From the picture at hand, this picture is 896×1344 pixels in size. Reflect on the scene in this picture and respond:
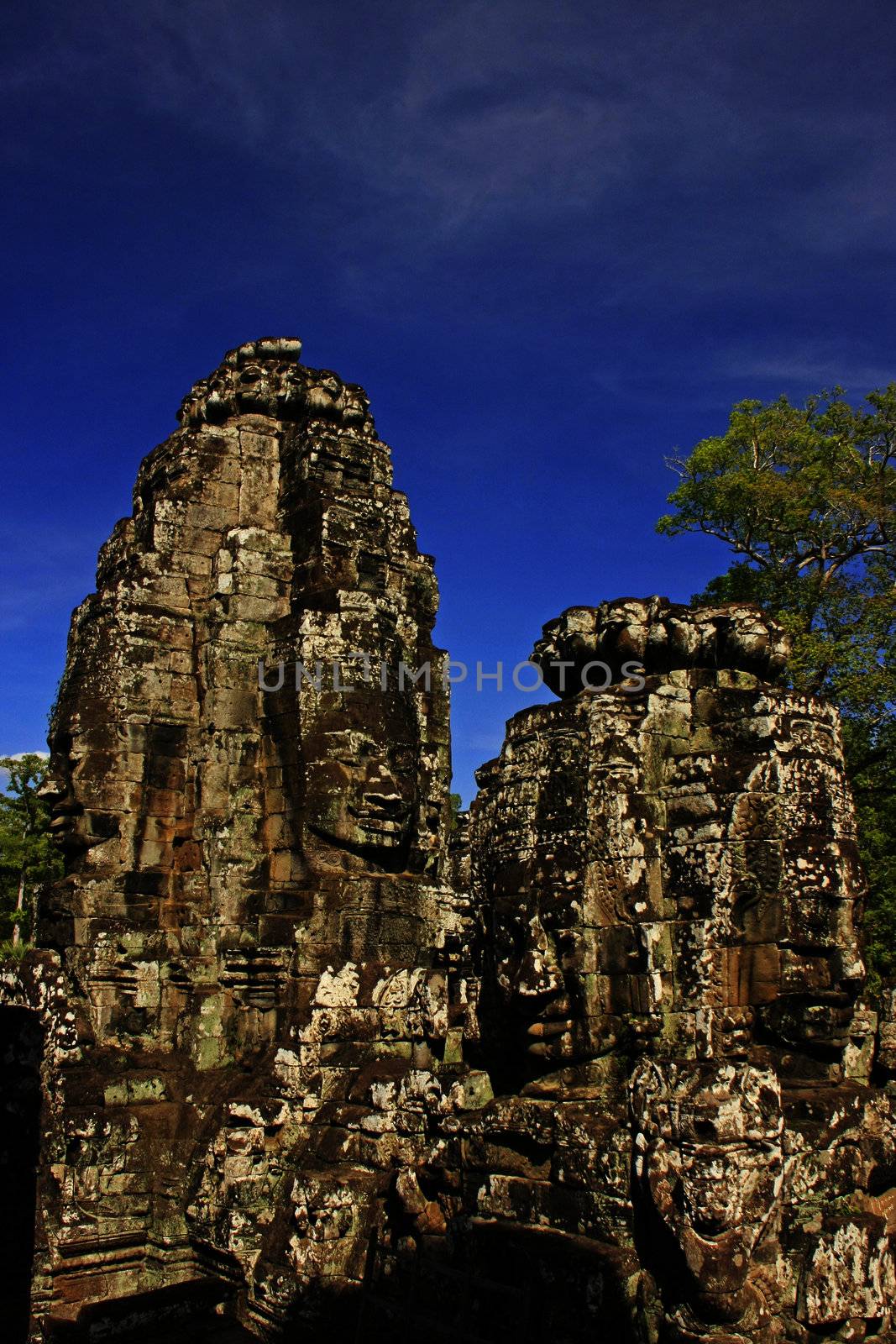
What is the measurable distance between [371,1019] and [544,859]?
116 inches

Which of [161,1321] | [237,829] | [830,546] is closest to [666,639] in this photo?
[237,829]

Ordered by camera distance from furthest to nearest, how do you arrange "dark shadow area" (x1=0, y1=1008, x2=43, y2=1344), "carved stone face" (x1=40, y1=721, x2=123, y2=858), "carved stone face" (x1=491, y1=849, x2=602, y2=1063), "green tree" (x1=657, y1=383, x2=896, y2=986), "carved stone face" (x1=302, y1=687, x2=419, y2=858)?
"green tree" (x1=657, y1=383, x2=896, y2=986)
"dark shadow area" (x1=0, y1=1008, x2=43, y2=1344)
"carved stone face" (x1=40, y1=721, x2=123, y2=858)
"carved stone face" (x1=302, y1=687, x2=419, y2=858)
"carved stone face" (x1=491, y1=849, x2=602, y2=1063)

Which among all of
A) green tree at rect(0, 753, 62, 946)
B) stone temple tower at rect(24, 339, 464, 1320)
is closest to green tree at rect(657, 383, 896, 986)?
stone temple tower at rect(24, 339, 464, 1320)

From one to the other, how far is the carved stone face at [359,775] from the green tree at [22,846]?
21.1 metres

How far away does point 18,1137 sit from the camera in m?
8.74

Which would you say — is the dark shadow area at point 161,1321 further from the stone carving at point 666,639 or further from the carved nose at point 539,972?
the stone carving at point 666,639

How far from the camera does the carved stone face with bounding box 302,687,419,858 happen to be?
776 centimetres

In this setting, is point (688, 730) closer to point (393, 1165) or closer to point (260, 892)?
point (393, 1165)

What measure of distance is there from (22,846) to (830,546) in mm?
21016

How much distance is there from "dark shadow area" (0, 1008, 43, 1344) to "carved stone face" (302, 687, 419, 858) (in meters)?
2.97

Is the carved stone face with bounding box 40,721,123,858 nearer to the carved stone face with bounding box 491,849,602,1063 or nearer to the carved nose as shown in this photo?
the carved stone face with bounding box 491,849,602,1063

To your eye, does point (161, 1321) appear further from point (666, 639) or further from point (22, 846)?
point (22, 846)

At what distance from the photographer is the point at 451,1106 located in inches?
199

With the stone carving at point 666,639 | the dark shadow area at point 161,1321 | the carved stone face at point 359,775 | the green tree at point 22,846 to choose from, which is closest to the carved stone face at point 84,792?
the carved stone face at point 359,775
